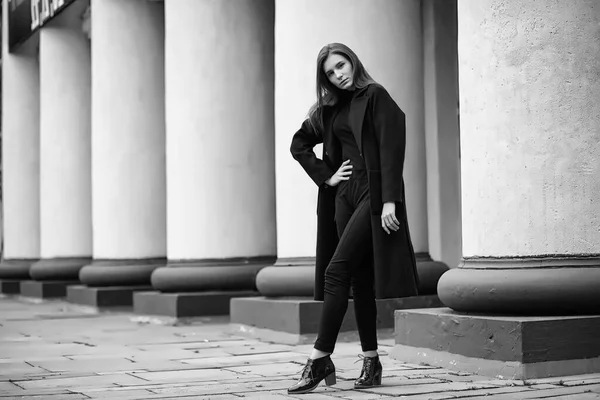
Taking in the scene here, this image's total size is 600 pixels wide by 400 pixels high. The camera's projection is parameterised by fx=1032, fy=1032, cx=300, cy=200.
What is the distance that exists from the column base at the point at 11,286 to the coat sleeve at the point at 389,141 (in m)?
17.0

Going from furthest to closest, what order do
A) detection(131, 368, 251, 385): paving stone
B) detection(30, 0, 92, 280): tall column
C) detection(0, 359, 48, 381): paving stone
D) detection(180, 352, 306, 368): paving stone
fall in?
1. detection(30, 0, 92, 280): tall column
2. detection(180, 352, 306, 368): paving stone
3. detection(0, 359, 48, 381): paving stone
4. detection(131, 368, 251, 385): paving stone

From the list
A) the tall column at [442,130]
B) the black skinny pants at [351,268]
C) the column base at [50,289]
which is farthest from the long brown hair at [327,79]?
the column base at [50,289]

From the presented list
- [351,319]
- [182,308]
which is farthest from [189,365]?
[182,308]

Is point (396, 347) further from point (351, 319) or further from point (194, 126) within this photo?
point (194, 126)

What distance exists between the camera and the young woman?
6020mm

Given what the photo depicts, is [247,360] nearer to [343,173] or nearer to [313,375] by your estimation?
[313,375]

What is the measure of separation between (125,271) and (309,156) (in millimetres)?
8866

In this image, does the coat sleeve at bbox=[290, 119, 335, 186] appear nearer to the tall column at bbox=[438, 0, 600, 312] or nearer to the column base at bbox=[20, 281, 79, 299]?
the tall column at bbox=[438, 0, 600, 312]

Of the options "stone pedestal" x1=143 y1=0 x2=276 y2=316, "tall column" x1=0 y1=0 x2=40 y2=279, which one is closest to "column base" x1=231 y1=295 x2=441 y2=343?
"stone pedestal" x1=143 y1=0 x2=276 y2=316

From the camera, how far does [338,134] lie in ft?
20.9

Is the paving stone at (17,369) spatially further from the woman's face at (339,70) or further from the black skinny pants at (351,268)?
the woman's face at (339,70)

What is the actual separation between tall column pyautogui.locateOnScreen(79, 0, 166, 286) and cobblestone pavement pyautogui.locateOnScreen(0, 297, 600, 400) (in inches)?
115

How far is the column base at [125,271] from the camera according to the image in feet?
48.6

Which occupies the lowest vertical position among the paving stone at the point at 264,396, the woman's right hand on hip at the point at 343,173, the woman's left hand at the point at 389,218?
the paving stone at the point at 264,396
